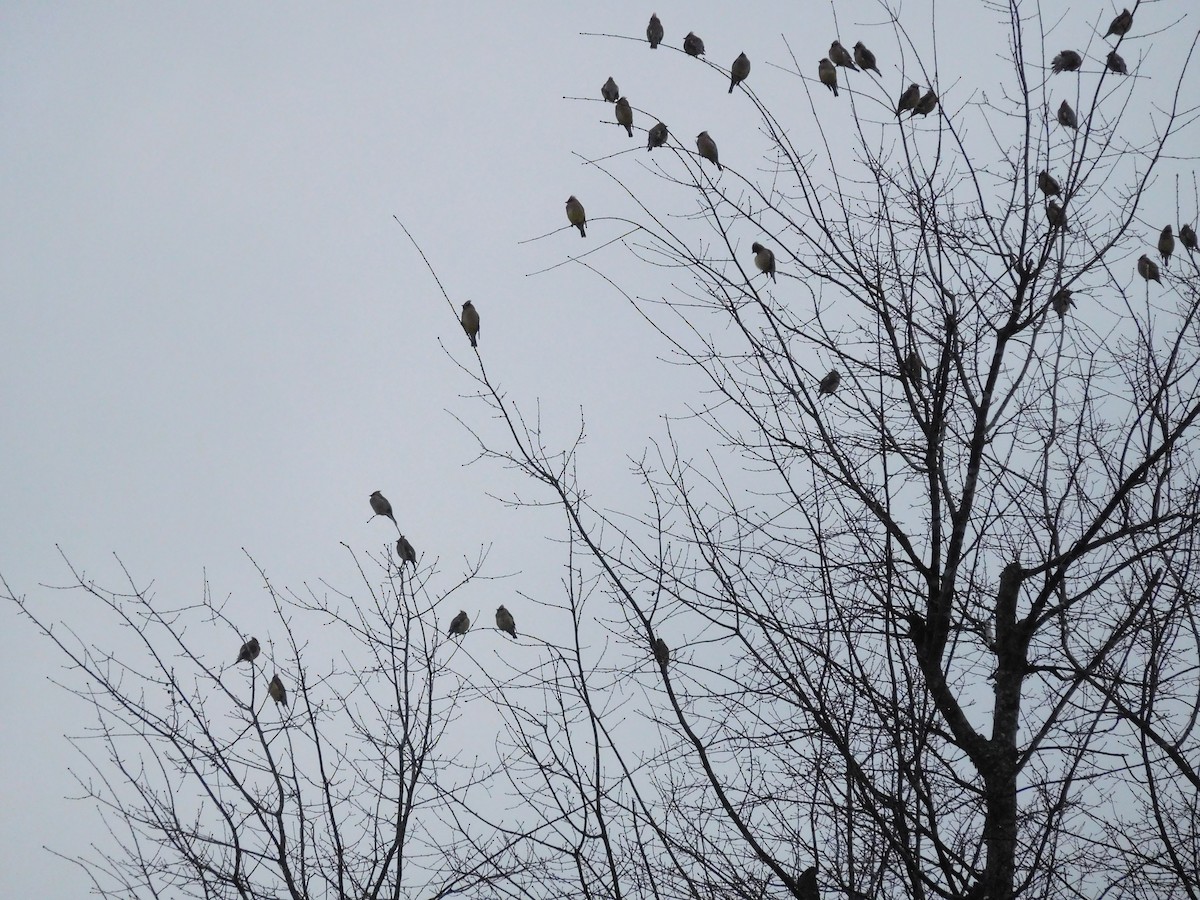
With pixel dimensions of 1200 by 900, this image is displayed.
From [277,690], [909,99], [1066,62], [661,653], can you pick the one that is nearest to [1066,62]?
[1066,62]

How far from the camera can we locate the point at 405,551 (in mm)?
5523

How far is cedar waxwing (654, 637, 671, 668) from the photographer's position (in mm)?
4359

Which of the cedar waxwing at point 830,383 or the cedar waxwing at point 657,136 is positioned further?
the cedar waxwing at point 830,383

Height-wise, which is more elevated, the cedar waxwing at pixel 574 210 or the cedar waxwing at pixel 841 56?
the cedar waxwing at pixel 574 210

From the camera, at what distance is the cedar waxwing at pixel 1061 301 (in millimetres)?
4793

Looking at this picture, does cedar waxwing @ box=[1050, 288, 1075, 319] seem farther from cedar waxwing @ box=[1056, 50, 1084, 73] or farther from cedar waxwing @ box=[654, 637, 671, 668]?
cedar waxwing @ box=[654, 637, 671, 668]

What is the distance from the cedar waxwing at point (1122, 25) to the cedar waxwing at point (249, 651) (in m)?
4.54

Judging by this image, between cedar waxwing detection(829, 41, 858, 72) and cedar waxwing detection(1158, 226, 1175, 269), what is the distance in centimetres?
172

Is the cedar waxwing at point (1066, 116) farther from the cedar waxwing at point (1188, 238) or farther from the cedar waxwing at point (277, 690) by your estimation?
the cedar waxwing at point (277, 690)

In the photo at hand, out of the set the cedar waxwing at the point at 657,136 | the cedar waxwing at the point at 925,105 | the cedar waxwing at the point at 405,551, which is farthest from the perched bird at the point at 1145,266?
the cedar waxwing at the point at 405,551

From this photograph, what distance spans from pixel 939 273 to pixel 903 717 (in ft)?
5.92

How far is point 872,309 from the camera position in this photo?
188 inches

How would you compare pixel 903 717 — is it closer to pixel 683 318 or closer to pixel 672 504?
pixel 672 504

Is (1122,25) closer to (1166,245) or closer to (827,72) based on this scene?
(1166,245)
